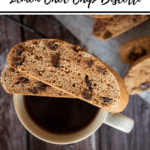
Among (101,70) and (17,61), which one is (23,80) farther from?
(101,70)

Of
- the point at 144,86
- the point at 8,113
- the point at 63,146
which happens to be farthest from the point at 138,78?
the point at 8,113

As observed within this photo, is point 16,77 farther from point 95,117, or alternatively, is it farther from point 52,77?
point 95,117

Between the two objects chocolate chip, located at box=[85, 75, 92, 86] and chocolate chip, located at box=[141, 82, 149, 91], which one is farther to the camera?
chocolate chip, located at box=[141, 82, 149, 91]

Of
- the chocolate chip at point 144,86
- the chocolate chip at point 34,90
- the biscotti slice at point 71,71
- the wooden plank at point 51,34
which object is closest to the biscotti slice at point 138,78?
the chocolate chip at point 144,86

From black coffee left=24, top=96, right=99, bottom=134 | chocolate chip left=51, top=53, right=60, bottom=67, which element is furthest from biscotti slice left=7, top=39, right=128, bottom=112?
black coffee left=24, top=96, right=99, bottom=134

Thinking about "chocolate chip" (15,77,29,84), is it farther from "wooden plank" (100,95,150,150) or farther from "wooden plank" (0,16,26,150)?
"wooden plank" (100,95,150,150)
